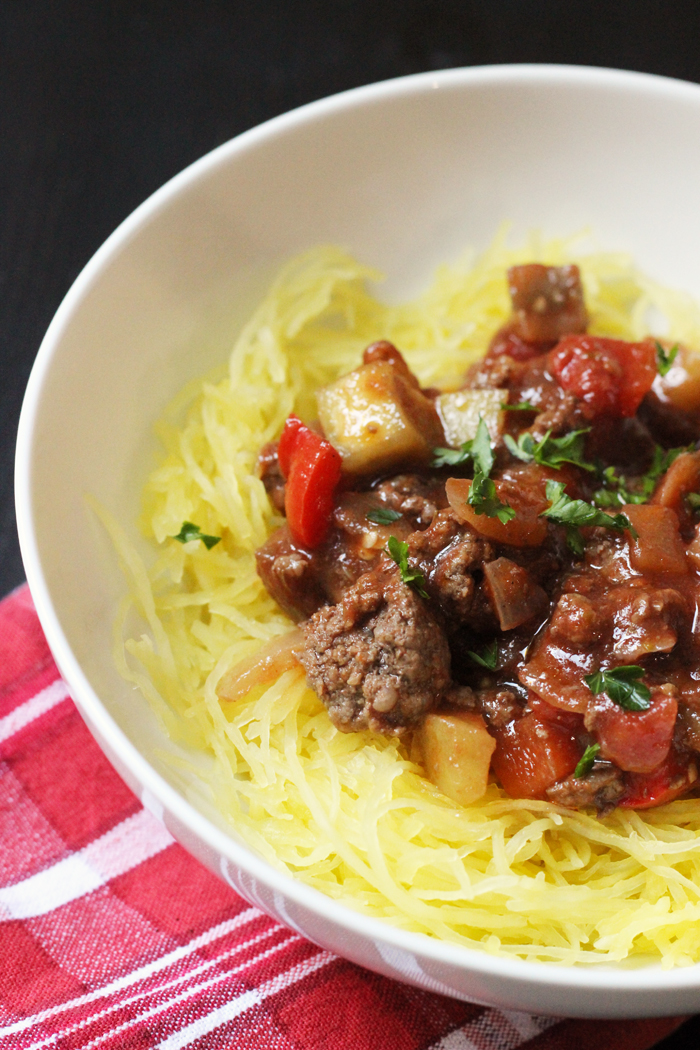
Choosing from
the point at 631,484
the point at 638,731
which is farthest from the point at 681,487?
the point at 638,731

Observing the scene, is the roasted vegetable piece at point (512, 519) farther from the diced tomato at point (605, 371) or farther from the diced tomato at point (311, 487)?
the diced tomato at point (605, 371)

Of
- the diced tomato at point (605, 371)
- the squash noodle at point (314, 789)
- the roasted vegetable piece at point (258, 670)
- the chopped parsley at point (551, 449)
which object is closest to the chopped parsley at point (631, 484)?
the chopped parsley at point (551, 449)

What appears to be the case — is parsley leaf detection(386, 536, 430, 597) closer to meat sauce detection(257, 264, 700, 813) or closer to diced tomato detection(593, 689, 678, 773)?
meat sauce detection(257, 264, 700, 813)

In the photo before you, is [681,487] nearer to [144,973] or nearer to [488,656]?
[488,656]

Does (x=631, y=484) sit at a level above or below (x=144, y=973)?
above

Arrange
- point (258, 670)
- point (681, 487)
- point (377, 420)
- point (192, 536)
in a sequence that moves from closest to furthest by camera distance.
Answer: point (258, 670), point (681, 487), point (377, 420), point (192, 536)

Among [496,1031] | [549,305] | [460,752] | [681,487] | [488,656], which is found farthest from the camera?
[549,305]
